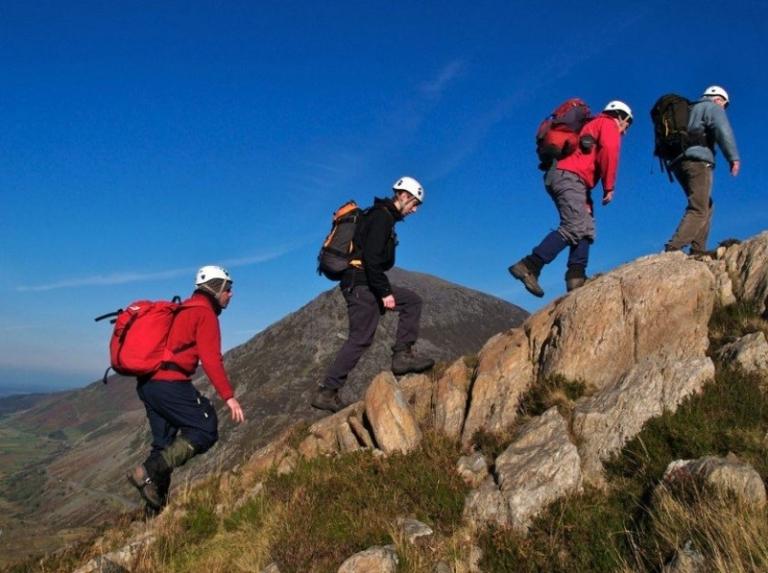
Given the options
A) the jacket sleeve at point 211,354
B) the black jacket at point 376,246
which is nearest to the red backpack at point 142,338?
the jacket sleeve at point 211,354

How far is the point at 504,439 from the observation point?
25.5ft

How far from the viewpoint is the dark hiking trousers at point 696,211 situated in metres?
11.1

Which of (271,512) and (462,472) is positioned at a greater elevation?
(462,472)

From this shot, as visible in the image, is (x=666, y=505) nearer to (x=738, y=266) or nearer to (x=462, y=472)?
(x=462, y=472)

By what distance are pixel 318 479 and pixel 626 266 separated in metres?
6.57

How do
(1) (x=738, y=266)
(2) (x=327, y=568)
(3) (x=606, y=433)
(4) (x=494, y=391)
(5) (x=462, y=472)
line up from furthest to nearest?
(1) (x=738, y=266) → (4) (x=494, y=391) → (5) (x=462, y=472) → (3) (x=606, y=433) → (2) (x=327, y=568)

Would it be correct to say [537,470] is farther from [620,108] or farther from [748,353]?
[620,108]

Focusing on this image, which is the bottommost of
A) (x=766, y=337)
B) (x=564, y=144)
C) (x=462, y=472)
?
(x=462, y=472)

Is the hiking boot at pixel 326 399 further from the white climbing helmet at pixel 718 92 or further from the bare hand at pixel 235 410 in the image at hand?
the white climbing helmet at pixel 718 92

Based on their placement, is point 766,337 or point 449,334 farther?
point 449,334

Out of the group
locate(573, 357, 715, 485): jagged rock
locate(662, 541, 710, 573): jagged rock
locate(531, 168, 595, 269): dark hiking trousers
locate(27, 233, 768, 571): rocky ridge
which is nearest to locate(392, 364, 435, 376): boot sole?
locate(27, 233, 768, 571): rocky ridge

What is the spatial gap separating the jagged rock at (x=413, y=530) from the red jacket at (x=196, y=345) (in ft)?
11.0

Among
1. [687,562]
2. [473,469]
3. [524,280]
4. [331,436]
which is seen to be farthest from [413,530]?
[524,280]

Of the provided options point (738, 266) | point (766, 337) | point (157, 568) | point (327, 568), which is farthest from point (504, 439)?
point (738, 266)
